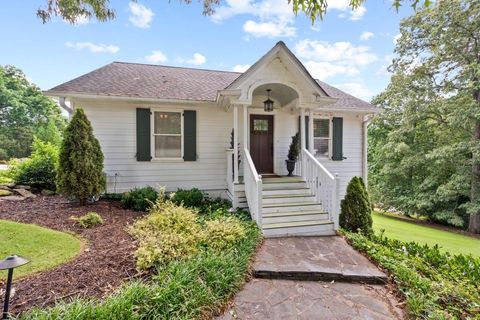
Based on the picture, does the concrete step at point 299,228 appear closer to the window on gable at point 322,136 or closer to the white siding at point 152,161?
the white siding at point 152,161

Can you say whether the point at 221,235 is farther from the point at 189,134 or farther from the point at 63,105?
the point at 63,105

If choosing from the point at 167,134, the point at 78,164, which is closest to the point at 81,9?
the point at 78,164

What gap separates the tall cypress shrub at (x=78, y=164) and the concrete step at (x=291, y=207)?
Result: 4.29 m

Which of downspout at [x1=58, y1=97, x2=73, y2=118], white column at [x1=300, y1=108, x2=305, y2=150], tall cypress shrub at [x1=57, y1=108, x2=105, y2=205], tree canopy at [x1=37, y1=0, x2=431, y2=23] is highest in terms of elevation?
tree canopy at [x1=37, y1=0, x2=431, y2=23]

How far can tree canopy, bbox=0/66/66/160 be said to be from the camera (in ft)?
82.4

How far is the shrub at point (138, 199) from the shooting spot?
6.49 m

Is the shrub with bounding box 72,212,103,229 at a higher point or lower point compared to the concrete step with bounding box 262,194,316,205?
lower

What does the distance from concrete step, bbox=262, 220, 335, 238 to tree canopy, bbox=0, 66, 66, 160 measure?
2621 cm

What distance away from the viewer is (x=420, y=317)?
2.90 m

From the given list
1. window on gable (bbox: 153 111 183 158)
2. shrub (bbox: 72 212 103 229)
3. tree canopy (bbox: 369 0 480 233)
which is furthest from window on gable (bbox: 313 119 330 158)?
shrub (bbox: 72 212 103 229)

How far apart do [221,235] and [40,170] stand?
7699 mm

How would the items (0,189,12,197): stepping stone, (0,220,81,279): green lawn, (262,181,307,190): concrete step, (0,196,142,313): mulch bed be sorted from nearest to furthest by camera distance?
(0,196,142,313): mulch bed, (0,220,81,279): green lawn, (262,181,307,190): concrete step, (0,189,12,197): stepping stone

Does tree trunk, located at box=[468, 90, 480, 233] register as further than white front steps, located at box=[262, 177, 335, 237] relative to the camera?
Yes

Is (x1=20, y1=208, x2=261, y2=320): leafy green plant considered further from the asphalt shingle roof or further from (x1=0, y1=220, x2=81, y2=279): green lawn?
the asphalt shingle roof
